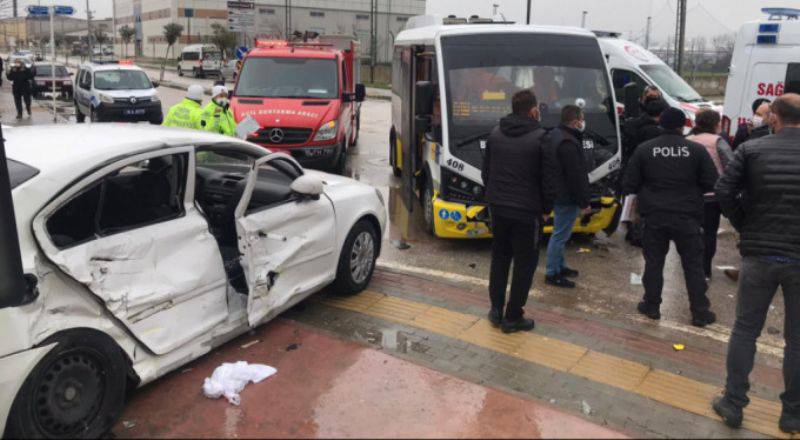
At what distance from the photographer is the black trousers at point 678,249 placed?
5.44 meters

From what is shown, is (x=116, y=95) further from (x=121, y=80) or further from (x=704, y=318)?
(x=704, y=318)

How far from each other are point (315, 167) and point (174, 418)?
793cm

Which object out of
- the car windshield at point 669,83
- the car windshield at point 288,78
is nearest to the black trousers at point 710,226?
the car windshield at point 288,78

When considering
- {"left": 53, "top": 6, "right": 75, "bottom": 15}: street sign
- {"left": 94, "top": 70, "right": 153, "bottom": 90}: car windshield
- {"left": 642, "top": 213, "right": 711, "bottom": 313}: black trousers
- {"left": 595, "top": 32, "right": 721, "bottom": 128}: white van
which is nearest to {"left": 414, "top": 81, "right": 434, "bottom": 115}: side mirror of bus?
{"left": 642, "top": 213, "right": 711, "bottom": 313}: black trousers

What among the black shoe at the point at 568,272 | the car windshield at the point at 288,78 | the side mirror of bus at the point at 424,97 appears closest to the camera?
the black shoe at the point at 568,272

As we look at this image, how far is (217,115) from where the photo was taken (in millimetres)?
8781

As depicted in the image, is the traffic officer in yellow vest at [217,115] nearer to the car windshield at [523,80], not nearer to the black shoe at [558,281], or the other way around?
the car windshield at [523,80]

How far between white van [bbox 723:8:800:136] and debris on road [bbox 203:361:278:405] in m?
8.07

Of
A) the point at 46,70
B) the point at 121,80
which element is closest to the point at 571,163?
the point at 121,80

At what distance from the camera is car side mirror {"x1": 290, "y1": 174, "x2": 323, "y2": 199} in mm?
5102

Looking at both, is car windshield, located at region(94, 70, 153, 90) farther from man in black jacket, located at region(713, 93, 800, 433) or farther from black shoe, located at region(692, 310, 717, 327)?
man in black jacket, located at region(713, 93, 800, 433)

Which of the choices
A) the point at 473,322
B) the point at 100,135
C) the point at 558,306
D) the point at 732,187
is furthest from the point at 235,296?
the point at 732,187

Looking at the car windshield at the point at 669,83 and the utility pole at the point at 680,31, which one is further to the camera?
the utility pole at the point at 680,31

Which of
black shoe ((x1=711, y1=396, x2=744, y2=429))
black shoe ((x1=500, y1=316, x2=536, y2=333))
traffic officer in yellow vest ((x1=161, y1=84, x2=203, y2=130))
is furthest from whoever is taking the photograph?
traffic officer in yellow vest ((x1=161, y1=84, x2=203, y2=130))
